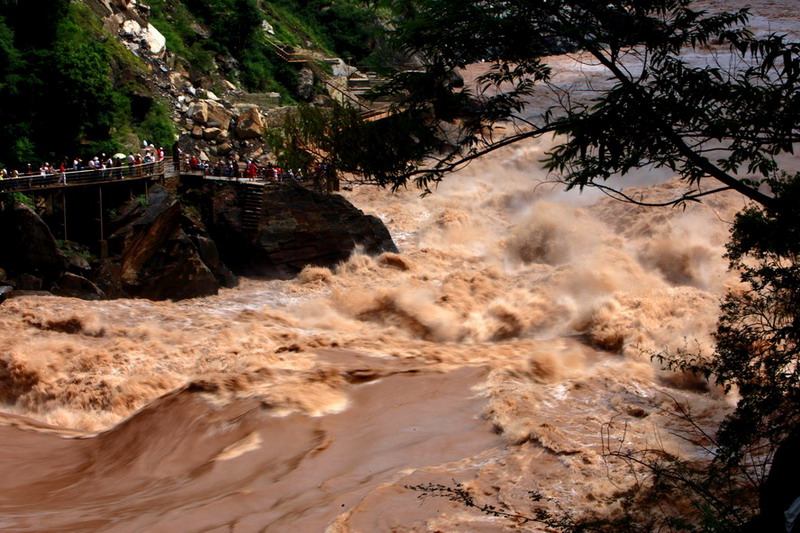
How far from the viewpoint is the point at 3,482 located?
9.22 meters

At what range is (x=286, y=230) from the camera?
2164cm

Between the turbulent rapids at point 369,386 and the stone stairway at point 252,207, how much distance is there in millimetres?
1727

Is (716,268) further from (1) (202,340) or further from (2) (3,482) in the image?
(2) (3,482)

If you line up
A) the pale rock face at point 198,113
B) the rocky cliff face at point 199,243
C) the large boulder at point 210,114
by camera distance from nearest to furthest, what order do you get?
the rocky cliff face at point 199,243 → the pale rock face at point 198,113 → the large boulder at point 210,114

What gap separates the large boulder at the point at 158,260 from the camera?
19094 mm

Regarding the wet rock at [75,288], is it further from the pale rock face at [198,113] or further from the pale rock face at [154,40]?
the pale rock face at [154,40]

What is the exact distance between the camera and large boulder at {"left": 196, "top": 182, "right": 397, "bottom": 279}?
70.1ft

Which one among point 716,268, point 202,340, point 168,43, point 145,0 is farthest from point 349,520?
point 145,0

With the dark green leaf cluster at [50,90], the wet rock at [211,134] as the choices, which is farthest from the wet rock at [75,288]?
the wet rock at [211,134]

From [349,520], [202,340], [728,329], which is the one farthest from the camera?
[202,340]

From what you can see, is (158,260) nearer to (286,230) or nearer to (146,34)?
(286,230)

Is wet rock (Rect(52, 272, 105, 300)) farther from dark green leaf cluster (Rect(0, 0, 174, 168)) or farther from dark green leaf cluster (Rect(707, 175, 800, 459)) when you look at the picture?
dark green leaf cluster (Rect(707, 175, 800, 459))

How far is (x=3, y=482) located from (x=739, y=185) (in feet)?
29.0

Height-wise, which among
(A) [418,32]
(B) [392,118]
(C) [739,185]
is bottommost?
(C) [739,185]
